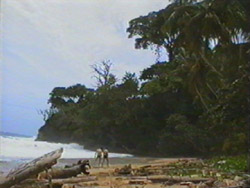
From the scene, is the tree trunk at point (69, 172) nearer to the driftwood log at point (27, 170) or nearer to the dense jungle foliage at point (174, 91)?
the driftwood log at point (27, 170)

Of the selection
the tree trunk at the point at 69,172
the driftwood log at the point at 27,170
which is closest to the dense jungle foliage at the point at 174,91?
the tree trunk at the point at 69,172

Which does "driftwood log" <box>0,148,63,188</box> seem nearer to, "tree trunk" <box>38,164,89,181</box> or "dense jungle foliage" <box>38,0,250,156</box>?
"tree trunk" <box>38,164,89,181</box>

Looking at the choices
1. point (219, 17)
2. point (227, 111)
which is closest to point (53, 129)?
point (219, 17)

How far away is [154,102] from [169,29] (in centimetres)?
1502

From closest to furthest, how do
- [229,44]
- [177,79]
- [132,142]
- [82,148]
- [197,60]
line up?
[229,44] < [197,60] < [177,79] < [132,142] < [82,148]

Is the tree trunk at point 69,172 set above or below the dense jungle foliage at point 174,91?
below

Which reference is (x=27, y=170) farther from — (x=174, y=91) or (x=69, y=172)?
(x=174, y=91)

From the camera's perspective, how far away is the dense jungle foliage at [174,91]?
66.1ft

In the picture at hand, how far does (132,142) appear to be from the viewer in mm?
42656

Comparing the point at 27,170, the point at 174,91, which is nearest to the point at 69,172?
the point at 27,170

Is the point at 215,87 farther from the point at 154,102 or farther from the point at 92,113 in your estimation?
the point at 92,113

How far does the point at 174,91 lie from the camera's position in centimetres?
3859

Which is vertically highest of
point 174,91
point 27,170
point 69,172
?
point 174,91

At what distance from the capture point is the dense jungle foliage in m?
20.1
